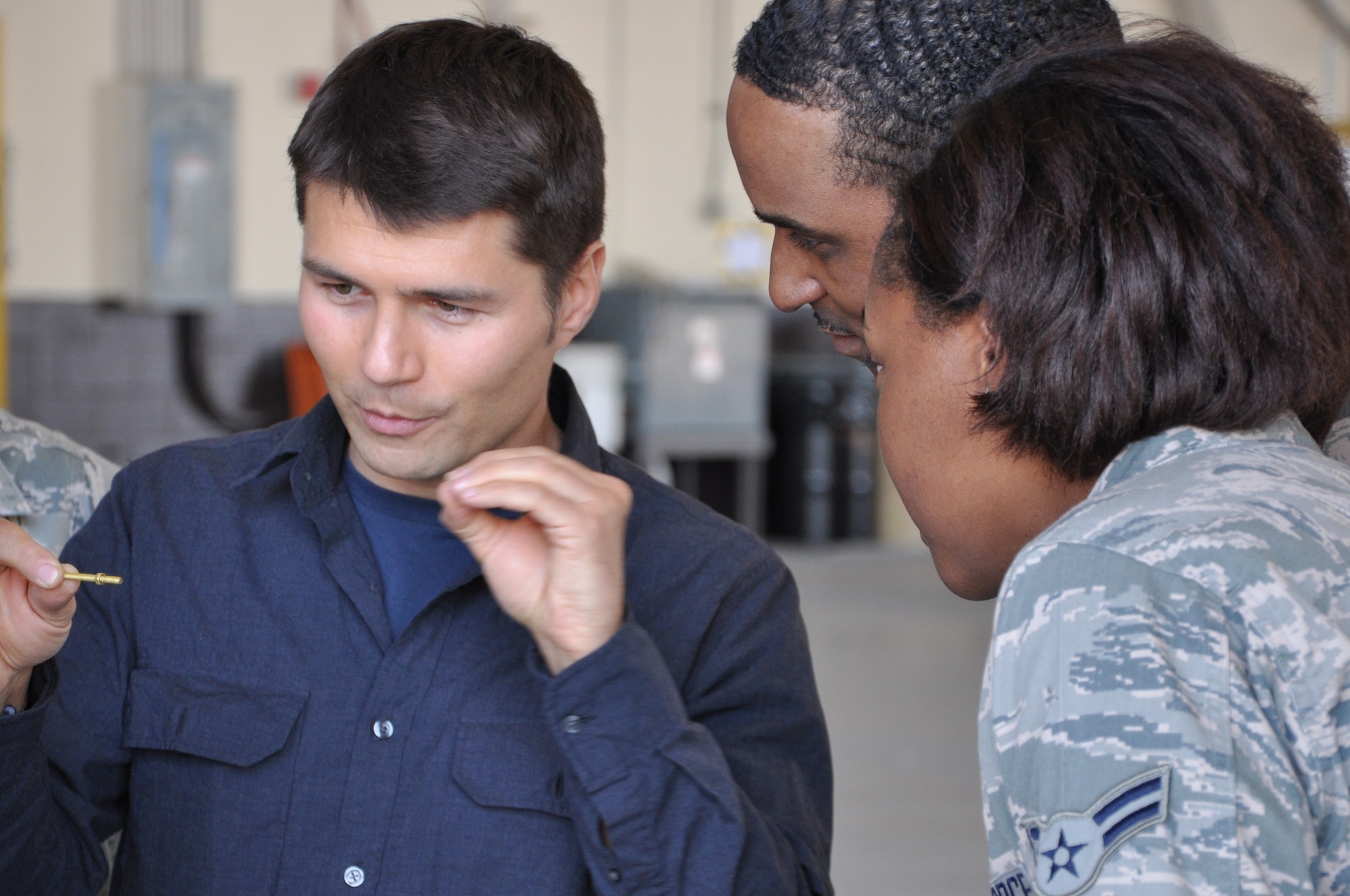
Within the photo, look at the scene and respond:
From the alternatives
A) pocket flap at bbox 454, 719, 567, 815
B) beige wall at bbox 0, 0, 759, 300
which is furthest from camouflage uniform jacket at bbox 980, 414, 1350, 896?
beige wall at bbox 0, 0, 759, 300

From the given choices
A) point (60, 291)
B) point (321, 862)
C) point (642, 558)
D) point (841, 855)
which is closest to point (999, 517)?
point (642, 558)

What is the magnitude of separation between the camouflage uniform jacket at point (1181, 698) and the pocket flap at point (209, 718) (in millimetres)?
833

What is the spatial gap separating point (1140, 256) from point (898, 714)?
4699 millimetres

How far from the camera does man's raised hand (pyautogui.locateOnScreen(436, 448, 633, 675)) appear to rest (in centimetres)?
121

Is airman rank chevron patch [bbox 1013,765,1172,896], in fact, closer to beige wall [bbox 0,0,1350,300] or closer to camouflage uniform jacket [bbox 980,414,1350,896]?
camouflage uniform jacket [bbox 980,414,1350,896]

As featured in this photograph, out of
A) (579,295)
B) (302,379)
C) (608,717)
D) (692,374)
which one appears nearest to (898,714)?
(692,374)

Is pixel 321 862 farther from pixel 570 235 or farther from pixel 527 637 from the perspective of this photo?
pixel 570 235

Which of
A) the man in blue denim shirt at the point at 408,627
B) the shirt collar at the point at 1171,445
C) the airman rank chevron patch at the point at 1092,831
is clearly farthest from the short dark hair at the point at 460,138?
the airman rank chevron patch at the point at 1092,831

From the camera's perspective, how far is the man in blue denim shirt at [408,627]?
1.29 meters

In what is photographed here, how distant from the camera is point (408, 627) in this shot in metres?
1.45

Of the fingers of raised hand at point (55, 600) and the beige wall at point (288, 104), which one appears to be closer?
the fingers of raised hand at point (55, 600)

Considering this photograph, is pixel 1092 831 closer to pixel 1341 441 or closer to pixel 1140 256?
pixel 1140 256

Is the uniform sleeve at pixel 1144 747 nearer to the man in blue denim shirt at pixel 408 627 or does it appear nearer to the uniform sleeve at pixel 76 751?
the man in blue denim shirt at pixel 408 627

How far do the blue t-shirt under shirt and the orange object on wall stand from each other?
587cm
